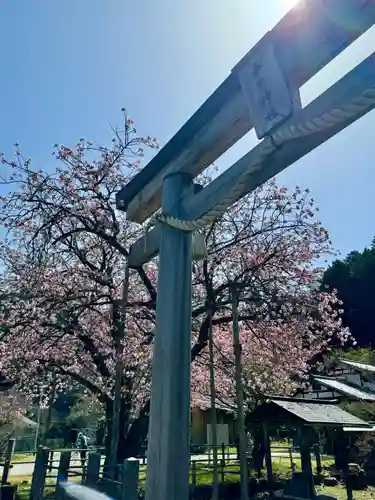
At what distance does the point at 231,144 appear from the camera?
63.9 inches

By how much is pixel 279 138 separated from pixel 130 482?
2250 mm

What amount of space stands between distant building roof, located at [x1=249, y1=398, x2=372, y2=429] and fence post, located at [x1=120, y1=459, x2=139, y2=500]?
5937 mm

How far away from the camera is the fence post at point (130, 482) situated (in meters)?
2.41

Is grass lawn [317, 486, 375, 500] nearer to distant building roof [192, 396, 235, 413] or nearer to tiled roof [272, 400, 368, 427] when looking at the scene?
tiled roof [272, 400, 368, 427]

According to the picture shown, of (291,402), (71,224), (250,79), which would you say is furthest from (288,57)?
(291,402)

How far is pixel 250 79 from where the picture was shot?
138 cm

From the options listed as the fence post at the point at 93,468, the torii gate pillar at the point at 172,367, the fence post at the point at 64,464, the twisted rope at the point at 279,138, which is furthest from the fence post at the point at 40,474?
the twisted rope at the point at 279,138

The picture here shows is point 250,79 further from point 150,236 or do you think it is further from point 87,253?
point 87,253

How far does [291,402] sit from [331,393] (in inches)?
350

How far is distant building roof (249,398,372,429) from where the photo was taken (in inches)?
305

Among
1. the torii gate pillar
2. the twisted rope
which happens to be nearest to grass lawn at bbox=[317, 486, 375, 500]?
the torii gate pillar

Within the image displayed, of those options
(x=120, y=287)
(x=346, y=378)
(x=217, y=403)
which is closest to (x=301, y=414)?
(x=120, y=287)

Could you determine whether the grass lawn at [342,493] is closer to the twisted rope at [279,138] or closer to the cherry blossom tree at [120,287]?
the cherry blossom tree at [120,287]

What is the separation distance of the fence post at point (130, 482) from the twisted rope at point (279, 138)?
5.68 ft
